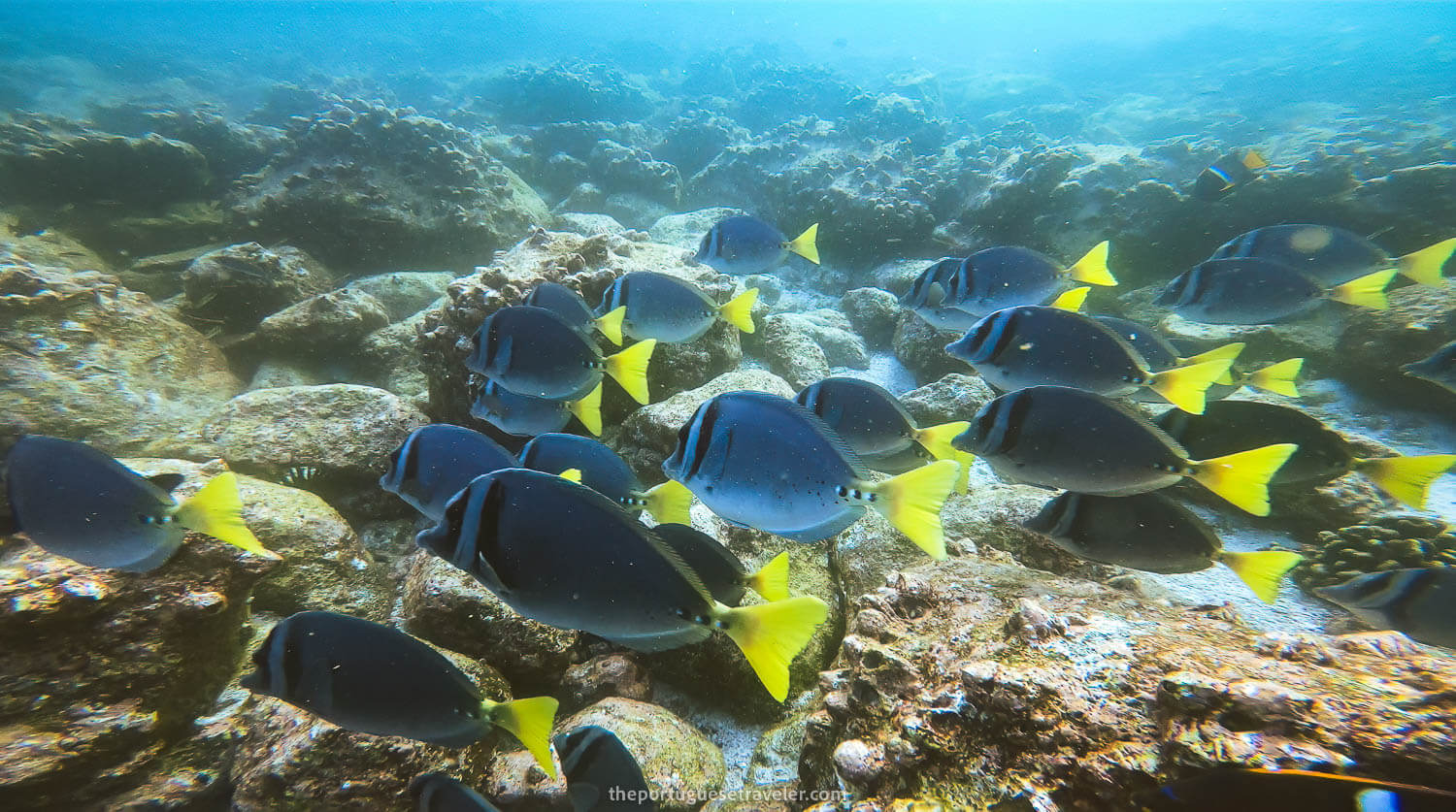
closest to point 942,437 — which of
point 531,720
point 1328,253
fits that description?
point 531,720

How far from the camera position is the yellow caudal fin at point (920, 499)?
62.1 inches

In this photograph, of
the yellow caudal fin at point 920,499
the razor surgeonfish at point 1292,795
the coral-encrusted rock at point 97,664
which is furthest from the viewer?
the coral-encrusted rock at point 97,664

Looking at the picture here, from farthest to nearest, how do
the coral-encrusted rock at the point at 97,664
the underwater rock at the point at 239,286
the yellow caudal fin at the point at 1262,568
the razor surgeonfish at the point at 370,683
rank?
the underwater rock at the point at 239,286 → the coral-encrusted rock at the point at 97,664 → the yellow caudal fin at the point at 1262,568 → the razor surgeonfish at the point at 370,683

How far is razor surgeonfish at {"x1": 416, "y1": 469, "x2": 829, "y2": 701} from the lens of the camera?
1.46m

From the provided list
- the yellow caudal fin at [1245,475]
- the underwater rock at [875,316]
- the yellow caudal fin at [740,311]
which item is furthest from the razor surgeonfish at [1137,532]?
the underwater rock at [875,316]

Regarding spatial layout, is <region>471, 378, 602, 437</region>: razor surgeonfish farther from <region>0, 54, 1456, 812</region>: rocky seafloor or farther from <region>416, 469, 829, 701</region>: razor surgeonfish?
<region>416, 469, 829, 701</region>: razor surgeonfish

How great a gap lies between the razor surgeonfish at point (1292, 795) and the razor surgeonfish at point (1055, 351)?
1.63 metres

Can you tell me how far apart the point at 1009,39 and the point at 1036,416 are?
69.2m

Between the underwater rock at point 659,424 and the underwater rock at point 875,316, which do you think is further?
the underwater rock at point 875,316

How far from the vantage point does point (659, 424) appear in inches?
158

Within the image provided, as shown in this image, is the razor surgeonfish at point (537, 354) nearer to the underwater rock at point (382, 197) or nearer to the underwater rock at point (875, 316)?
the underwater rock at point (875, 316)

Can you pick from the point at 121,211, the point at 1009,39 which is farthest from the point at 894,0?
the point at 121,211

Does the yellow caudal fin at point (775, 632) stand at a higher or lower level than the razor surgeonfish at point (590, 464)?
higher

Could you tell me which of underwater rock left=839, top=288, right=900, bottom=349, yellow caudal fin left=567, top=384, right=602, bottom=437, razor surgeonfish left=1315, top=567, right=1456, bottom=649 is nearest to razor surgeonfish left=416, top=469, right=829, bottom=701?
yellow caudal fin left=567, top=384, right=602, bottom=437
